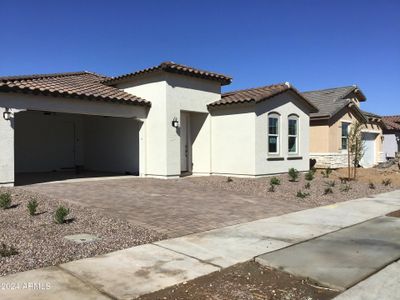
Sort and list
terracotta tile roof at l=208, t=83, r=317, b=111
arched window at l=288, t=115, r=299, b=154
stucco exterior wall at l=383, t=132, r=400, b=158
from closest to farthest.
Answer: terracotta tile roof at l=208, t=83, r=317, b=111, arched window at l=288, t=115, r=299, b=154, stucco exterior wall at l=383, t=132, r=400, b=158

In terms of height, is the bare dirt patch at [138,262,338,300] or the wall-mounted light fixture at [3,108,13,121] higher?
the wall-mounted light fixture at [3,108,13,121]

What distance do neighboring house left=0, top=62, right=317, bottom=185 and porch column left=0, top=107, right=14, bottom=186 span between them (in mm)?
1586

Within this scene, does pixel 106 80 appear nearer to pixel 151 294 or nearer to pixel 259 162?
pixel 259 162

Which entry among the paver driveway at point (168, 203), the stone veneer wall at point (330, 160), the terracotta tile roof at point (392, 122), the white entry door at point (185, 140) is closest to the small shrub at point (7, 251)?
the paver driveway at point (168, 203)

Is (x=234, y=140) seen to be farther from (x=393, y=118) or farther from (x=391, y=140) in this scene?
(x=393, y=118)

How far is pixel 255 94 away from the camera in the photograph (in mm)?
17281

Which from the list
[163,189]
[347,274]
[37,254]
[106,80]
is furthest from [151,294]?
[106,80]

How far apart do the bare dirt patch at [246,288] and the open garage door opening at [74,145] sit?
1317cm

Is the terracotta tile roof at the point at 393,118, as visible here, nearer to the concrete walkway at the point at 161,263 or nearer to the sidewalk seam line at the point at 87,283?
the concrete walkway at the point at 161,263

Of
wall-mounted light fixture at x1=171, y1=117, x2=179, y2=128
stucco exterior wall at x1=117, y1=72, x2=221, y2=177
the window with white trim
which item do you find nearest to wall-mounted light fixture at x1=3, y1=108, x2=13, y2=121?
stucco exterior wall at x1=117, y1=72, x2=221, y2=177

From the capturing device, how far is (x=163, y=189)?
44.3ft

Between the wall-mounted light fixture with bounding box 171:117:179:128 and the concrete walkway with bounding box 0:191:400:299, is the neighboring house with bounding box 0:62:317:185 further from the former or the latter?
the concrete walkway with bounding box 0:191:400:299

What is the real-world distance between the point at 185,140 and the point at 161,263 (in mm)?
12753

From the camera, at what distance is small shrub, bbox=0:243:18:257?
5.88 metres
